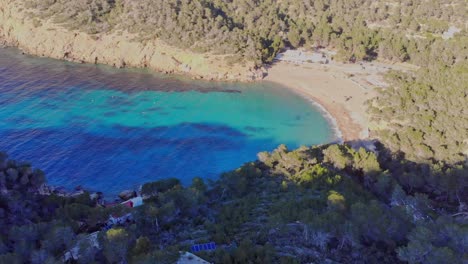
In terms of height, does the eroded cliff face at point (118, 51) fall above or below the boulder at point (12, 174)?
above

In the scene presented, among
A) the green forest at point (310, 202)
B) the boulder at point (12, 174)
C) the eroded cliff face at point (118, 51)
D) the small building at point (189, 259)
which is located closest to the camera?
the small building at point (189, 259)

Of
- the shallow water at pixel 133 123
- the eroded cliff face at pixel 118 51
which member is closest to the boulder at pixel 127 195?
the shallow water at pixel 133 123

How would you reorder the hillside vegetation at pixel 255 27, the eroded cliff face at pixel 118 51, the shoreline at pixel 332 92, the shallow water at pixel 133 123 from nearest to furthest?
the shallow water at pixel 133 123 < the shoreline at pixel 332 92 < the eroded cliff face at pixel 118 51 < the hillside vegetation at pixel 255 27

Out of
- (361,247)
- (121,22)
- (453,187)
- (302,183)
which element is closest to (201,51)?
(121,22)

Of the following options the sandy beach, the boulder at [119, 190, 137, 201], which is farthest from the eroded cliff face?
the boulder at [119, 190, 137, 201]

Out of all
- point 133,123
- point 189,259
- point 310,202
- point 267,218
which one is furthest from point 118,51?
point 189,259

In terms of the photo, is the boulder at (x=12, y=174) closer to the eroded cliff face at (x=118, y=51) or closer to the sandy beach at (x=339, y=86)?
the sandy beach at (x=339, y=86)
